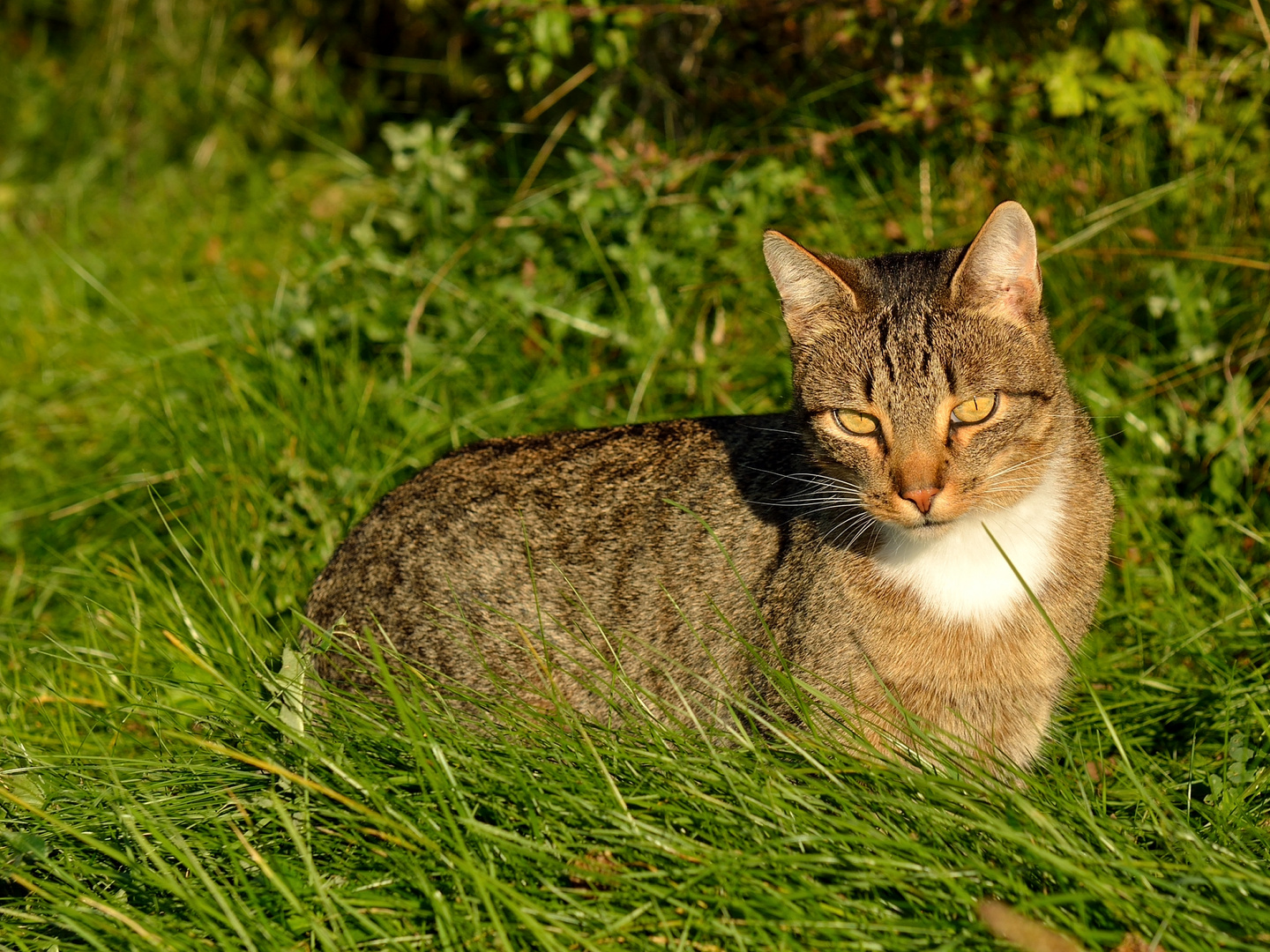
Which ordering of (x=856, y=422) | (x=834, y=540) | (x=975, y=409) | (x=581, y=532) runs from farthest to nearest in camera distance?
(x=581, y=532), (x=834, y=540), (x=856, y=422), (x=975, y=409)

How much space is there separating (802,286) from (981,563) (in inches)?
36.0

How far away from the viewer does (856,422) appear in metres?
3.06

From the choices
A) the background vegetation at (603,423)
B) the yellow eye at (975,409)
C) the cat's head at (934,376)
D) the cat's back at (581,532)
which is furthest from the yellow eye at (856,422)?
the background vegetation at (603,423)

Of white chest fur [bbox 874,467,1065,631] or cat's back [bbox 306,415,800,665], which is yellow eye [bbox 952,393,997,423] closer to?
white chest fur [bbox 874,467,1065,631]

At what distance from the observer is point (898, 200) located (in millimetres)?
5035

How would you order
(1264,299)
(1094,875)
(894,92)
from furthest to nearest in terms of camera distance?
1. (894,92)
2. (1264,299)
3. (1094,875)

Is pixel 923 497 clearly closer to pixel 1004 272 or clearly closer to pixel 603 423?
pixel 1004 272

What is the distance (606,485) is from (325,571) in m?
0.99

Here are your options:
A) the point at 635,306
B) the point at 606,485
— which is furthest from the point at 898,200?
the point at 606,485

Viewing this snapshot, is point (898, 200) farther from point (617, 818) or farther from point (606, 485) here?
point (617, 818)

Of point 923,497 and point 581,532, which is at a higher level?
point 923,497

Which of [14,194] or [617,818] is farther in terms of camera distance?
[14,194]

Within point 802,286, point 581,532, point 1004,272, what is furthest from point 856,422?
point 581,532

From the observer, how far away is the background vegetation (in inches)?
96.0
